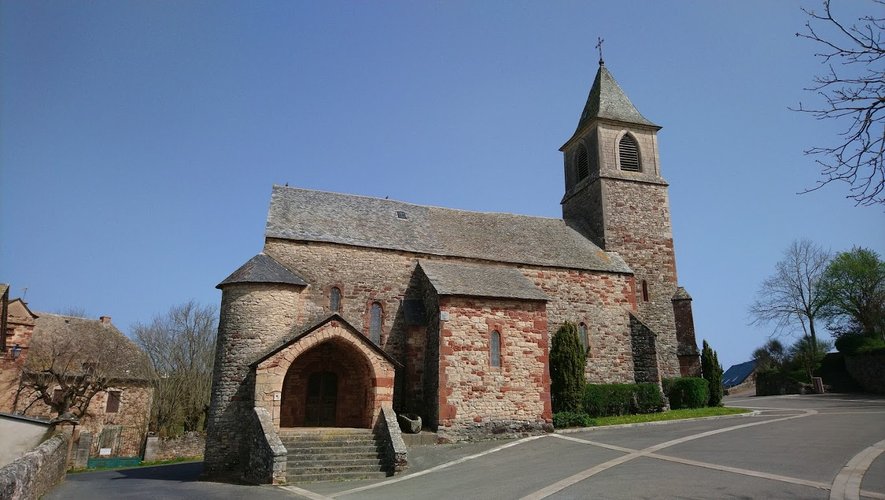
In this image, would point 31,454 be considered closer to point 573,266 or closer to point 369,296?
point 369,296

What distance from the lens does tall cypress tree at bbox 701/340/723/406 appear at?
82.9ft

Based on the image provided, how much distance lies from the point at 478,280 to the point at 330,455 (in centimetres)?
904

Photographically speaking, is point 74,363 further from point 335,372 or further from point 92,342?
point 335,372

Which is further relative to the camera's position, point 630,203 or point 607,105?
point 607,105

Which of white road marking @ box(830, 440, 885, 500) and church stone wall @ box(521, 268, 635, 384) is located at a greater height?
church stone wall @ box(521, 268, 635, 384)

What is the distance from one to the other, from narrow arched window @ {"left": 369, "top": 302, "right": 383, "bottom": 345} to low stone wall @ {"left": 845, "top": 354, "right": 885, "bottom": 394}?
103 feet

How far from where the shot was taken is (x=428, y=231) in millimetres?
25344

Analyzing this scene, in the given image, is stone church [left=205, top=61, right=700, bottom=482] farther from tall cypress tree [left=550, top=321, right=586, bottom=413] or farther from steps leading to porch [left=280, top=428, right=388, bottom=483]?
tall cypress tree [left=550, top=321, right=586, bottom=413]

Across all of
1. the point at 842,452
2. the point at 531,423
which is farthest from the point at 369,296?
the point at 842,452

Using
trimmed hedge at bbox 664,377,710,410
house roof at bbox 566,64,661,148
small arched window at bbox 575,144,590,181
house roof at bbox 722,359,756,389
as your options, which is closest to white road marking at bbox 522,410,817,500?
trimmed hedge at bbox 664,377,710,410

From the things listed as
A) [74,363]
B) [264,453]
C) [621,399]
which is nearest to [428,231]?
[621,399]

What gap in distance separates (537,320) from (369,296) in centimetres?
700

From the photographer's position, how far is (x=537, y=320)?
2092 centimetres

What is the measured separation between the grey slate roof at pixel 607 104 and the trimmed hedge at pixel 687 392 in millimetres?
14862
